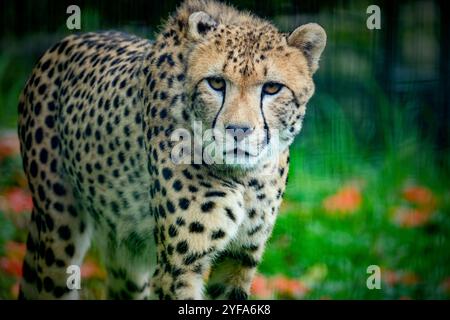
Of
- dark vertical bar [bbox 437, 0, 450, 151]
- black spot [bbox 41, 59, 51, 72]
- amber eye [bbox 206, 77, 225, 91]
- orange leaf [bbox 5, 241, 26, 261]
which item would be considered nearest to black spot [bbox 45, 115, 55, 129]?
black spot [bbox 41, 59, 51, 72]

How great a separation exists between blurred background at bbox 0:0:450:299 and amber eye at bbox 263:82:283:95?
1.48m

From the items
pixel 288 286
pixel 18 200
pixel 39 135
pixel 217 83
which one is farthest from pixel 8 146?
pixel 217 83

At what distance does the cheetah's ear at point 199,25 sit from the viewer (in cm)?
375

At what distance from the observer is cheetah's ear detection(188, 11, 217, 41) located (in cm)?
375

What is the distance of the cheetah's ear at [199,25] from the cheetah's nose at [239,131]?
48cm

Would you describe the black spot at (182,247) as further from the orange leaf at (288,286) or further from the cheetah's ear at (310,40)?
the orange leaf at (288,286)

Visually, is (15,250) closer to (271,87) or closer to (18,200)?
(18,200)

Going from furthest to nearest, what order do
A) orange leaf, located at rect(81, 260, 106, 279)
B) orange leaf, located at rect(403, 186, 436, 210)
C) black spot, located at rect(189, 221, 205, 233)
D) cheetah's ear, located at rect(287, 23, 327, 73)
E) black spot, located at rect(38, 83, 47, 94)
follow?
orange leaf, located at rect(403, 186, 436, 210), orange leaf, located at rect(81, 260, 106, 279), black spot, located at rect(38, 83, 47, 94), cheetah's ear, located at rect(287, 23, 327, 73), black spot, located at rect(189, 221, 205, 233)

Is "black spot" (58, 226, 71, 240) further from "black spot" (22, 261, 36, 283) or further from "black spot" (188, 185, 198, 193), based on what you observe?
"black spot" (188, 185, 198, 193)

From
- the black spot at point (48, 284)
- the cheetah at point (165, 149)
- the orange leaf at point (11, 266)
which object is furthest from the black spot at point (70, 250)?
the orange leaf at point (11, 266)

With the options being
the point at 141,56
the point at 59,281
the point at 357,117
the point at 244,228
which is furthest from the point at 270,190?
the point at 357,117

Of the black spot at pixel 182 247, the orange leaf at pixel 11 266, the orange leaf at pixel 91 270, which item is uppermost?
the black spot at pixel 182 247

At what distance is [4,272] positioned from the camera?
17.1ft

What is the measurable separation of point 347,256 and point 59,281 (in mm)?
1780
